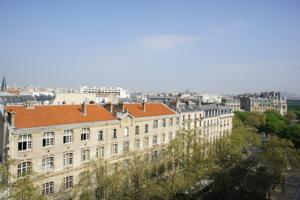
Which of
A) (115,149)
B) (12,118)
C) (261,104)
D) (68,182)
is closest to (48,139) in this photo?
(12,118)

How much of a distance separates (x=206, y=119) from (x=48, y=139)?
149 feet

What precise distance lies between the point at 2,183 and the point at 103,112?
76.9 ft

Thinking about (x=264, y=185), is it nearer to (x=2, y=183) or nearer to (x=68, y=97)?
(x=2, y=183)

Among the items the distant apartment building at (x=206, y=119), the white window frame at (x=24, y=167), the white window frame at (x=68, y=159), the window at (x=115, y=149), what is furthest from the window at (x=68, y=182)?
the distant apartment building at (x=206, y=119)

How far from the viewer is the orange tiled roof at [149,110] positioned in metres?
50.8

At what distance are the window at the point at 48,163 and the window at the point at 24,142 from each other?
2746mm

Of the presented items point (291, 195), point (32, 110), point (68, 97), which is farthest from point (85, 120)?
point (291, 195)

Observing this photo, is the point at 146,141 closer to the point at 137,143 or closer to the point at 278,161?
the point at 137,143

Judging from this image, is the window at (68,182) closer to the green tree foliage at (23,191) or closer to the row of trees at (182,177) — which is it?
the row of trees at (182,177)

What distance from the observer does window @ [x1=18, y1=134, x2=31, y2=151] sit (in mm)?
33875

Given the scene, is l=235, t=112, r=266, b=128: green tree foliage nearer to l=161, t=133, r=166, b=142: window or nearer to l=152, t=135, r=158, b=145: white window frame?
l=161, t=133, r=166, b=142: window

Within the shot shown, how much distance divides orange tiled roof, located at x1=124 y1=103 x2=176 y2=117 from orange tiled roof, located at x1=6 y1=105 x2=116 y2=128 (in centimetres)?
561

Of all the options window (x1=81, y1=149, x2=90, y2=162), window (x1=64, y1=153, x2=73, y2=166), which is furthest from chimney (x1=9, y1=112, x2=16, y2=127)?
window (x1=81, y1=149, x2=90, y2=162)

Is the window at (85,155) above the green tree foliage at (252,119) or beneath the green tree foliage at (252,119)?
above
